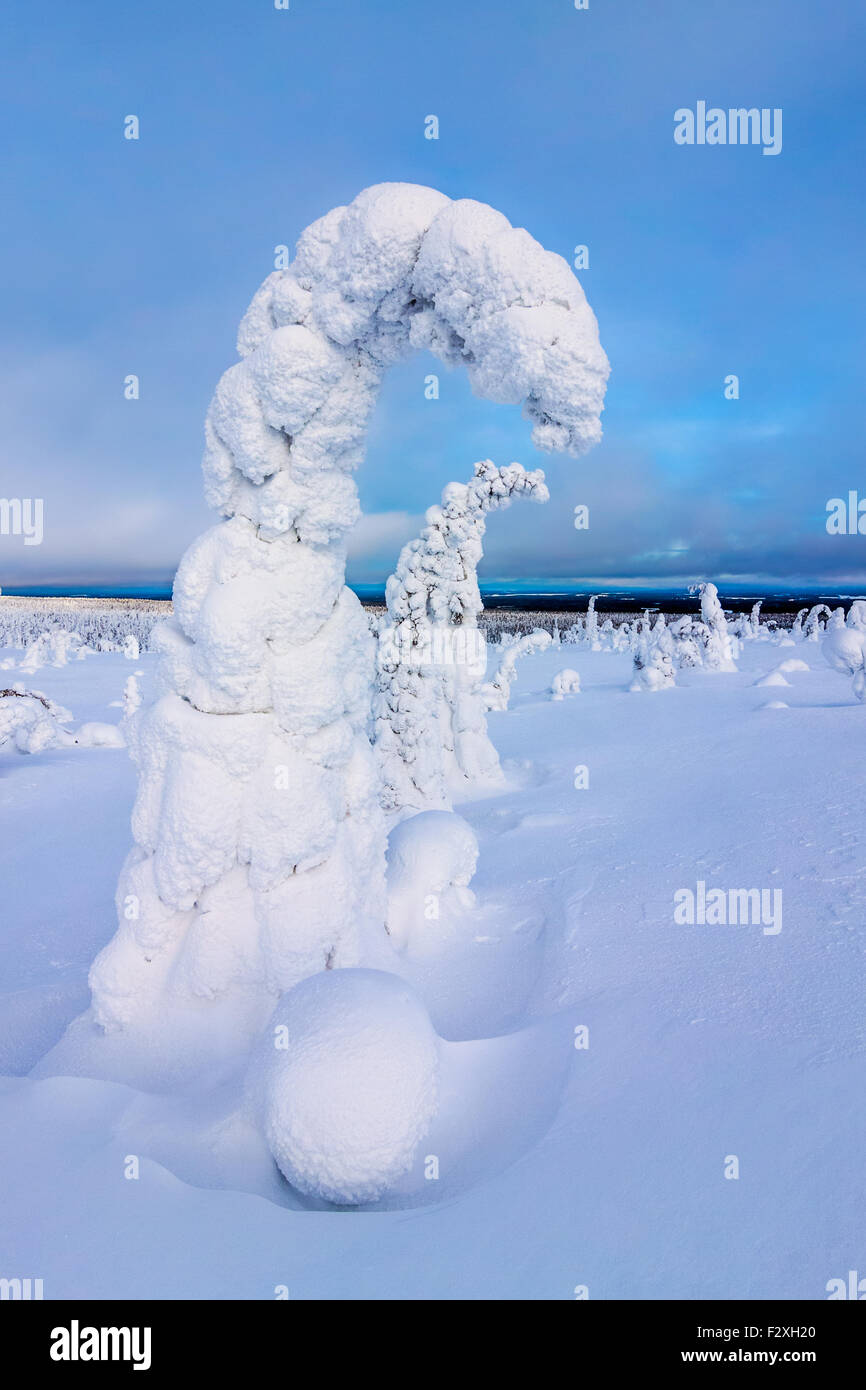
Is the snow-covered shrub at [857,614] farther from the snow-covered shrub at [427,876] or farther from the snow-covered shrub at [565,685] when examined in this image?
the snow-covered shrub at [427,876]

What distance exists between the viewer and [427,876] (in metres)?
5.00

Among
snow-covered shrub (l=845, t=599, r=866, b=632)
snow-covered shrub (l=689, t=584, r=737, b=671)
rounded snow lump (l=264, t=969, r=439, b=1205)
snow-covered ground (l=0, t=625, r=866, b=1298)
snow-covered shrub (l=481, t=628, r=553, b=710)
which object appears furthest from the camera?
snow-covered shrub (l=689, t=584, r=737, b=671)

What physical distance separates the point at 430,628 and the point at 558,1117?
257 inches

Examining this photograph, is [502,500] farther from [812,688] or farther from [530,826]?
[812,688]

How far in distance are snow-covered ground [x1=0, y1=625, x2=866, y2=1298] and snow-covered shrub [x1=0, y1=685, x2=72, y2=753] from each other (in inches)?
188

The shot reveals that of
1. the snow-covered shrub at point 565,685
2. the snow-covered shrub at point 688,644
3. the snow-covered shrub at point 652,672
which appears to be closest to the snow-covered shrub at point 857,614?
the snow-covered shrub at point 652,672

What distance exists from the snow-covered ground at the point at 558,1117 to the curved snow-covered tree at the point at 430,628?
254cm

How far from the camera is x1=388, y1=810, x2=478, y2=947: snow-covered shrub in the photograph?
4996 millimetres

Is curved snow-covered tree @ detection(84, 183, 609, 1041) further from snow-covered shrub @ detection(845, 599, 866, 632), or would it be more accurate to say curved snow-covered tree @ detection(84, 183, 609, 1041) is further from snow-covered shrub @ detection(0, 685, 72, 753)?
snow-covered shrub @ detection(845, 599, 866, 632)

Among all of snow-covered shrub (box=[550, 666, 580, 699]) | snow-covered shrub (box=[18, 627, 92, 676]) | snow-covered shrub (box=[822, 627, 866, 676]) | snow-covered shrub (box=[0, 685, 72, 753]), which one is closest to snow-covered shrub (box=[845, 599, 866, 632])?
snow-covered shrub (box=[822, 627, 866, 676])

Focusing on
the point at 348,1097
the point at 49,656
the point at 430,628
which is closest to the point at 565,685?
the point at 430,628

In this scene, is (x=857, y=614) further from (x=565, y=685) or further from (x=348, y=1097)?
(x=348, y=1097)

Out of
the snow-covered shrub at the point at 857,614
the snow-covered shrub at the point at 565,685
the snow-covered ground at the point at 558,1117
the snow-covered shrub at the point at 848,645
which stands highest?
the snow-covered shrub at the point at 857,614

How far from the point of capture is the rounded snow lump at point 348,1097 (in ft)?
8.68
